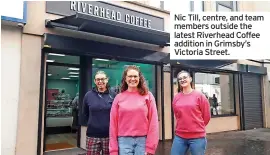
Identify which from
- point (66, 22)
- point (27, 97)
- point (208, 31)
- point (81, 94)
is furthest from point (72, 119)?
point (208, 31)

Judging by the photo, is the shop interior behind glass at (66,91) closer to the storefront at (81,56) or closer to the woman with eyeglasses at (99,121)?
the storefront at (81,56)

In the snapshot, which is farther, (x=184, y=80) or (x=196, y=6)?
(x=196, y=6)

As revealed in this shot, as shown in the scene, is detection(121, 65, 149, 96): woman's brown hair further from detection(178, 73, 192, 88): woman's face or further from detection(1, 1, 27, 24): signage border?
detection(1, 1, 27, 24): signage border

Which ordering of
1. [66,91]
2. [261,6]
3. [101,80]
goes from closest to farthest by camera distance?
[101,80] → [66,91] → [261,6]

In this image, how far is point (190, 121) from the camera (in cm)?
359

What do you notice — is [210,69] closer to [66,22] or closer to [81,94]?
[81,94]

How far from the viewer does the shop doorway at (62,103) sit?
22.4ft

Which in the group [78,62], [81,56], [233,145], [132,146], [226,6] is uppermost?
[226,6]

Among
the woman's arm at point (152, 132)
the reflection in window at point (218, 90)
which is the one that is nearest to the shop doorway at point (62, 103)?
the woman's arm at point (152, 132)

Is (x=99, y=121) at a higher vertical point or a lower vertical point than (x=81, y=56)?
lower

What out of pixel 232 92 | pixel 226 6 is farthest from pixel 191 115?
pixel 226 6

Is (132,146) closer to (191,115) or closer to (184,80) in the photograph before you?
(191,115)

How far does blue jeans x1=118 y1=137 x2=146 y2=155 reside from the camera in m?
2.68

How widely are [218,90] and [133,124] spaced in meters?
8.96
